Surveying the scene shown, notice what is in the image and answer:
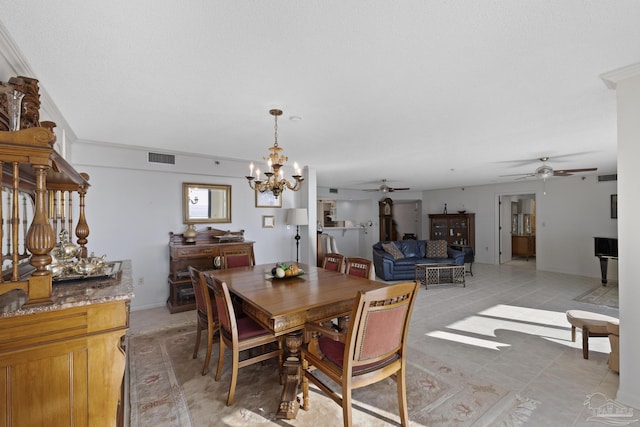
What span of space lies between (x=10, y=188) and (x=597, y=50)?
3.68 m

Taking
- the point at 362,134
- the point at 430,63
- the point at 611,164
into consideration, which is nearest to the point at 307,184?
the point at 362,134

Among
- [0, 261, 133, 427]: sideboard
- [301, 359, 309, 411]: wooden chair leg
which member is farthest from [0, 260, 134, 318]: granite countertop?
[301, 359, 309, 411]: wooden chair leg

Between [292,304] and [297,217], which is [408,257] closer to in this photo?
[297,217]

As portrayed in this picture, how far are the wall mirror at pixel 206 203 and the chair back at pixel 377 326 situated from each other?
3684mm

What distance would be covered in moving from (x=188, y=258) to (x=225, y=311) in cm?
236

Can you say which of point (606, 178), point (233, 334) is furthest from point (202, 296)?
point (606, 178)

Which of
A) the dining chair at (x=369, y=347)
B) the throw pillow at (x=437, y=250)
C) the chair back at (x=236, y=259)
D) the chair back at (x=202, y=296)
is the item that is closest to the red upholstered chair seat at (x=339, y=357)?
the dining chair at (x=369, y=347)

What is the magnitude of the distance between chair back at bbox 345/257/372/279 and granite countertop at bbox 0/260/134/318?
2.07 metres

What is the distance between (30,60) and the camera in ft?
5.88

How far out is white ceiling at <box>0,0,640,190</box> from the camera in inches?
55.1

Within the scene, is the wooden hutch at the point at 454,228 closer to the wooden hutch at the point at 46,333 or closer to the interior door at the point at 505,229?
the interior door at the point at 505,229

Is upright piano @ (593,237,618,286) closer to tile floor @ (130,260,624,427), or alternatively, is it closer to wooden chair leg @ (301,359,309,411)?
tile floor @ (130,260,624,427)

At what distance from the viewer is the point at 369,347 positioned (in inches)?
65.3

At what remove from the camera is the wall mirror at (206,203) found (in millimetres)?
4496
